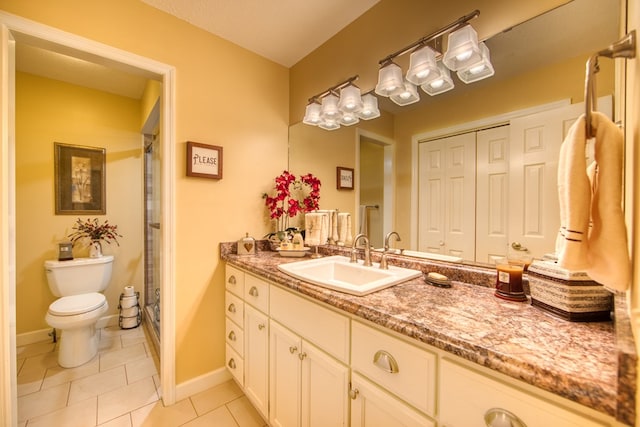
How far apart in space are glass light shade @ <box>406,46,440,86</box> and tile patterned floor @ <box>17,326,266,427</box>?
2.05 m

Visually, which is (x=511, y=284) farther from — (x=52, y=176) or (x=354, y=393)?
(x=52, y=176)

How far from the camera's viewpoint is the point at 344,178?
1918 millimetres

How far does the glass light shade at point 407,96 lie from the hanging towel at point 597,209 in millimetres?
954

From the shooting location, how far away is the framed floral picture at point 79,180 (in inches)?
93.7

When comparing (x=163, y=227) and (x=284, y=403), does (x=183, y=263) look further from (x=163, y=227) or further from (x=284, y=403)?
(x=284, y=403)

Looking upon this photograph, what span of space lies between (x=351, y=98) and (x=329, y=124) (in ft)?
1.03

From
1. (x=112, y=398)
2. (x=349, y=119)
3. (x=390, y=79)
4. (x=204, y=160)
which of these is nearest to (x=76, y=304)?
(x=112, y=398)

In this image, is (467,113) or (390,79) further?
(390,79)

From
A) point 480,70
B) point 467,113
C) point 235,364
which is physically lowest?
point 235,364

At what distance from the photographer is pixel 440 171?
1.33 metres

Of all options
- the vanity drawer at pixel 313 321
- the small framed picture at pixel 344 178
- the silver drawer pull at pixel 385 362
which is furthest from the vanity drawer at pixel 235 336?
the small framed picture at pixel 344 178

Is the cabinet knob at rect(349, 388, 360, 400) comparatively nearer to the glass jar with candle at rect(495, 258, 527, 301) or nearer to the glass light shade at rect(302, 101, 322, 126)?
the glass jar with candle at rect(495, 258, 527, 301)

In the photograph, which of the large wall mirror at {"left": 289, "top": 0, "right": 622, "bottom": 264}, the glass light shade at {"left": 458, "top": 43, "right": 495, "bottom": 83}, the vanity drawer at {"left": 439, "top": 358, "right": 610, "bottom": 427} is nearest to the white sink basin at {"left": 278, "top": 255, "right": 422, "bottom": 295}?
the large wall mirror at {"left": 289, "top": 0, "right": 622, "bottom": 264}

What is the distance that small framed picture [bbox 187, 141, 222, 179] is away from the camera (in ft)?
5.38
